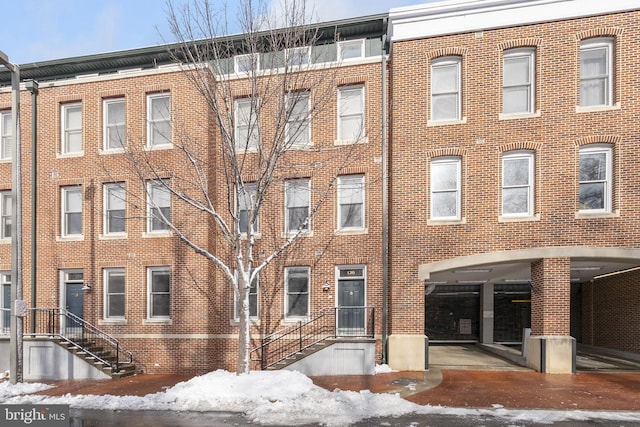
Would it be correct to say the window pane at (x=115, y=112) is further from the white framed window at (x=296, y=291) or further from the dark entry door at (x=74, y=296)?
the white framed window at (x=296, y=291)

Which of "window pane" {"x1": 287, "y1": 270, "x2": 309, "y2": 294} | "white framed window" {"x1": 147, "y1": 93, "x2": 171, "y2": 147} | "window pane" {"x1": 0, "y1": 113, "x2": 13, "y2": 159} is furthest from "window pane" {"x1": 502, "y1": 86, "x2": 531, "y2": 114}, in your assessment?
"window pane" {"x1": 0, "y1": 113, "x2": 13, "y2": 159}

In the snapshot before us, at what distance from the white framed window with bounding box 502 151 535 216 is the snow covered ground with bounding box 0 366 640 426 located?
659 centimetres

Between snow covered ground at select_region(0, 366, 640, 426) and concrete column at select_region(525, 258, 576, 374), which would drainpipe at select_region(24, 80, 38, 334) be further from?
concrete column at select_region(525, 258, 576, 374)

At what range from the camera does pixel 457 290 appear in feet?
66.9

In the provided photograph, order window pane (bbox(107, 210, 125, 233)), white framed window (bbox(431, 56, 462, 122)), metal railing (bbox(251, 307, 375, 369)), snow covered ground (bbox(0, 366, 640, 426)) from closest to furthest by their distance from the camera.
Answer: snow covered ground (bbox(0, 366, 640, 426)) < white framed window (bbox(431, 56, 462, 122)) < metal railing (bbox(251, 307, 375, 369)) < window pane (bbox(107, 210, 125, 233))

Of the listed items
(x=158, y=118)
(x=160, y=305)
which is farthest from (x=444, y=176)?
(x=160, y=305)

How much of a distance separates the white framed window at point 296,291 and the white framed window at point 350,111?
A: 16.8 ft

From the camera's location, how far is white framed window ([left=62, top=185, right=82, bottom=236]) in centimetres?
1634

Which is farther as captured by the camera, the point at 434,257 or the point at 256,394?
the point at 434,257

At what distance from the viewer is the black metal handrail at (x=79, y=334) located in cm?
1459

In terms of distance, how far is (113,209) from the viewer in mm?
16062

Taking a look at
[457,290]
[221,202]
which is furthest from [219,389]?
[457,290]

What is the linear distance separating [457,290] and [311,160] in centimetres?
1045

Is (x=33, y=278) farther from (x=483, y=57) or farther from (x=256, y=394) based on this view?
(x=483, y=57)
